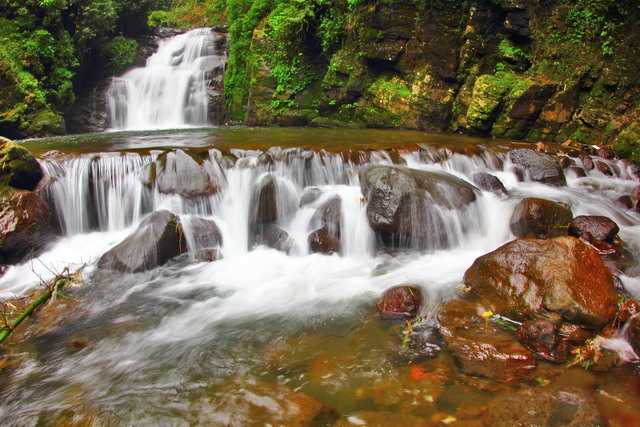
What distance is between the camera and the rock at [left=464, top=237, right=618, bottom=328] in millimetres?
4043

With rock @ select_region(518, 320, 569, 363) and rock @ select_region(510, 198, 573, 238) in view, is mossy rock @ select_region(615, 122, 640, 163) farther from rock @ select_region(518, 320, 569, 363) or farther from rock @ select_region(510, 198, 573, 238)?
rock @ select_region(518, 320, 569, 363)

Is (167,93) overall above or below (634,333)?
above

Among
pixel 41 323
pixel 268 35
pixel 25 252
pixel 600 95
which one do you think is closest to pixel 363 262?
pixel 41 323

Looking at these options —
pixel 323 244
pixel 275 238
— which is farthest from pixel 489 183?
pixel 275 238

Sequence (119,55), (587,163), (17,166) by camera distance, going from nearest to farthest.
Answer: (17,166) → (587,163) → (119,55)

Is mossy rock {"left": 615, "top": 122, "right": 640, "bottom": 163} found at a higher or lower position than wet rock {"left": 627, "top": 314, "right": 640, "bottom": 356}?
higher

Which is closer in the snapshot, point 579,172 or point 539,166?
point 539,166

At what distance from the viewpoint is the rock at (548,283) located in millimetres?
4043

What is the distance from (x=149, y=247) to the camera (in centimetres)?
613

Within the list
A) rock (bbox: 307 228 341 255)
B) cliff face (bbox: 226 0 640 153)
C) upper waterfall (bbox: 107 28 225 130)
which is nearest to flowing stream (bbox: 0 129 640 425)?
rock (bbox: 307 228 341 255)

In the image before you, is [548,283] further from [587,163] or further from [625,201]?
[587,163]

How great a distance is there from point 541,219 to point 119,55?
1592cm

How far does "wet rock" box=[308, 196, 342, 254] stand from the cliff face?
238 inches

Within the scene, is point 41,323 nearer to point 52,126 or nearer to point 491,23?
point 52,126
